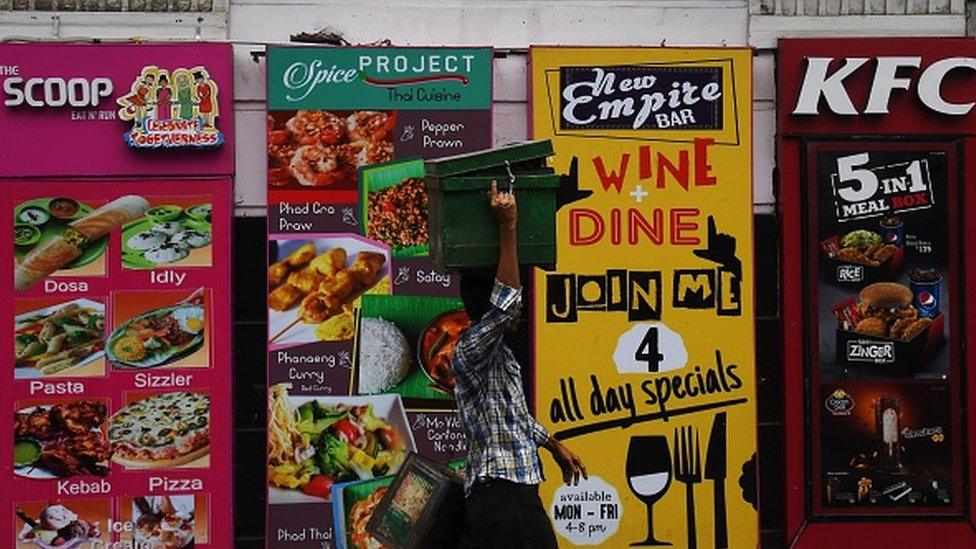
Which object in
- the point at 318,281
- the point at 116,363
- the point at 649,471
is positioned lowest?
the point at 649,471

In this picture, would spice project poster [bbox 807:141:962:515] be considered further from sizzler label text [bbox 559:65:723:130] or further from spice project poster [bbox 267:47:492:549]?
spice project poster [bbox 267:47:492:549]

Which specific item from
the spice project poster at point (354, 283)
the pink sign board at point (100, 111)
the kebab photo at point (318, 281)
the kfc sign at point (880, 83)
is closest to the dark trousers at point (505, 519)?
the spice project poster at point (354, 283)

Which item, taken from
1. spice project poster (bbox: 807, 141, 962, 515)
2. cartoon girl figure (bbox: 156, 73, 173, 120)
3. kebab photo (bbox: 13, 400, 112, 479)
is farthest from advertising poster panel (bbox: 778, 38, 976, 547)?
kebab photo (bbox: 13, 400, 112, 479)

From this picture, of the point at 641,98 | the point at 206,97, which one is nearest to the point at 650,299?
the point at 641,98

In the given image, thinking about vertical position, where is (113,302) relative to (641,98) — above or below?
below

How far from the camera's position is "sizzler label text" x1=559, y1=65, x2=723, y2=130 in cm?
794

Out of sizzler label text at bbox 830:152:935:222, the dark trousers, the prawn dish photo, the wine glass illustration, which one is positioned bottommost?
the wine glass illustration

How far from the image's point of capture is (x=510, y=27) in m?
8.15

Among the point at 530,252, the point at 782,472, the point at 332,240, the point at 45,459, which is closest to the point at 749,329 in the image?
the point at 782,472

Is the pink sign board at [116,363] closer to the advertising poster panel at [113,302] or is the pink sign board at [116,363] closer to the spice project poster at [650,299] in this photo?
the advertising poster panel at [113,302]

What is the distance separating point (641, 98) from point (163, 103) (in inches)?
92.9

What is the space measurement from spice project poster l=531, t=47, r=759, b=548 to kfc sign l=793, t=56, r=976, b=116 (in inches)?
12.7

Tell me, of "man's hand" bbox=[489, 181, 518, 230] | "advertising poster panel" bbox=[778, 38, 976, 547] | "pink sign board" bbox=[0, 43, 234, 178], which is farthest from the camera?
"advertising poster panel" bbox=[778, 38, 976, 547]

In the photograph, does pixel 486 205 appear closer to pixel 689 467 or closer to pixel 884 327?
pixel 689 467
